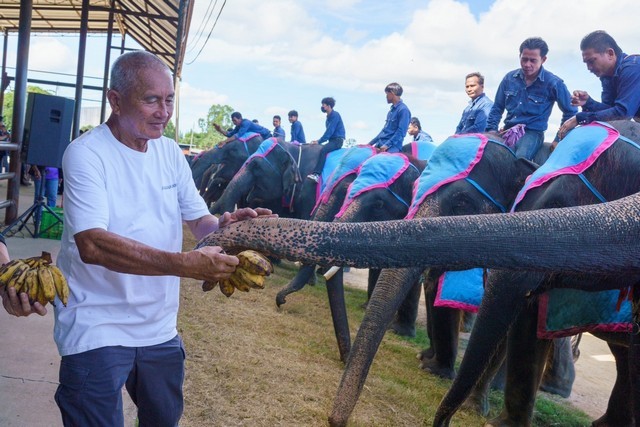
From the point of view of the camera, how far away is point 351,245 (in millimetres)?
1977

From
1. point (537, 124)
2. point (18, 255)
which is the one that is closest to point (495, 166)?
point (537, 124)

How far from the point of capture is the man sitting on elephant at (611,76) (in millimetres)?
4277

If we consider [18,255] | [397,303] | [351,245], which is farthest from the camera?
[18,255]

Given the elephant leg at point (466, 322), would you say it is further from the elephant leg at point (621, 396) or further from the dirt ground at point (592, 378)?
the elephant leg at point (621, 396)

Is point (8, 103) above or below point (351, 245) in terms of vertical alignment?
above

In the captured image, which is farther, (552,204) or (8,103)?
(8,103)

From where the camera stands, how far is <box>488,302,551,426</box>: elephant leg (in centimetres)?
409

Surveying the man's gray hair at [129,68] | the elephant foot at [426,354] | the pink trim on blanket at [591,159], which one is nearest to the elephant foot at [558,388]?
the elephant foot at [426,354]

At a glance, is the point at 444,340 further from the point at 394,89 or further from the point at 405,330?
the point at 394,89

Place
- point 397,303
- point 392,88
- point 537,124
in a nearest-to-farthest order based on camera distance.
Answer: point 397,303 → point 537,124 → point 392,88

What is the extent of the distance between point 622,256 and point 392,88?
731cm

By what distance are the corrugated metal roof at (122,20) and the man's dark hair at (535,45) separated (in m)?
8.81

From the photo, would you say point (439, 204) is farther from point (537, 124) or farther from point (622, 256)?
point (622, 256)

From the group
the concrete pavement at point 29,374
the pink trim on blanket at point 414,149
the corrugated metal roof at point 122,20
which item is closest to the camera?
the concrete pavement at point 29,374
